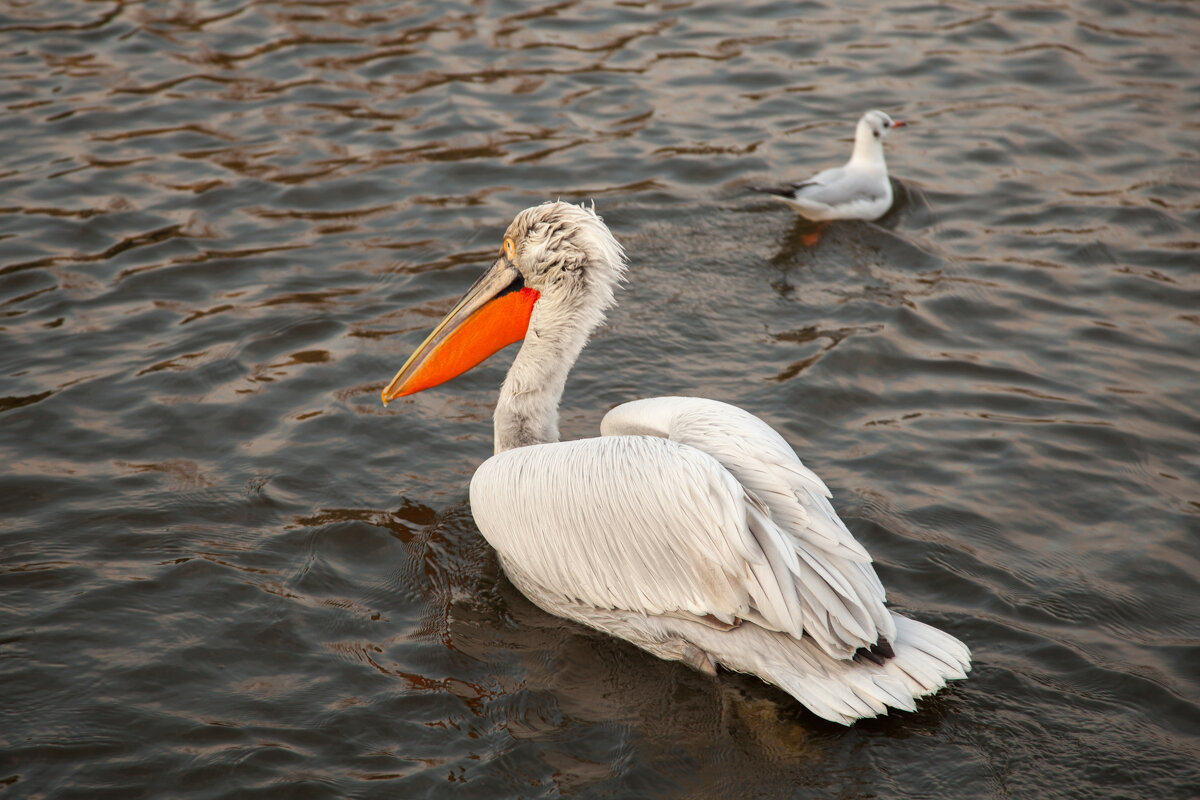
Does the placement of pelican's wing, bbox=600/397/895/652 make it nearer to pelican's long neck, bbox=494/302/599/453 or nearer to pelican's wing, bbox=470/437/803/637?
pelican's wing, bbox=470/437/803/637

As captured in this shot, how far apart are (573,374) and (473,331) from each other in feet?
3.23

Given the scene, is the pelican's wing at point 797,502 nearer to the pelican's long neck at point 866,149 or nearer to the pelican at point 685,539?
the pelican at point 685,539

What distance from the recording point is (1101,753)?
2.88 meters

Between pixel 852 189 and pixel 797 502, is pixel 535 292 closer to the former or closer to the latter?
pixel 797 502

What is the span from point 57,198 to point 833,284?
4279mm

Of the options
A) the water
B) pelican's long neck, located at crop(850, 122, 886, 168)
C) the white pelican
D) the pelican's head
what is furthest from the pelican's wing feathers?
pelican's long neck, located at crop(850, 122, 886, 168)

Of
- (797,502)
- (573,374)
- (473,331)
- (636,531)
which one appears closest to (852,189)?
(573,374)

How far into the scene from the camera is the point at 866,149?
19.7ft

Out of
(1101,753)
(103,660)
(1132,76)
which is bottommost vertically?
(1101,753)

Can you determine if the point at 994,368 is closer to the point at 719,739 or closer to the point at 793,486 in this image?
the point at 793,486

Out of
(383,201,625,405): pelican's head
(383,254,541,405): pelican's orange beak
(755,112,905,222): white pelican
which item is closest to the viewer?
(383,201,625,405): pelican's head

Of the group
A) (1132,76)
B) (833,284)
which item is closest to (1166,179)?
(1132,76)

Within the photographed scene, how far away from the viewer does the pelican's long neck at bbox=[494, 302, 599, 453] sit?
378 centimetres

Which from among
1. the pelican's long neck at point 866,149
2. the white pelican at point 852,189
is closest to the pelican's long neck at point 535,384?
the white pelican at point 852,189
